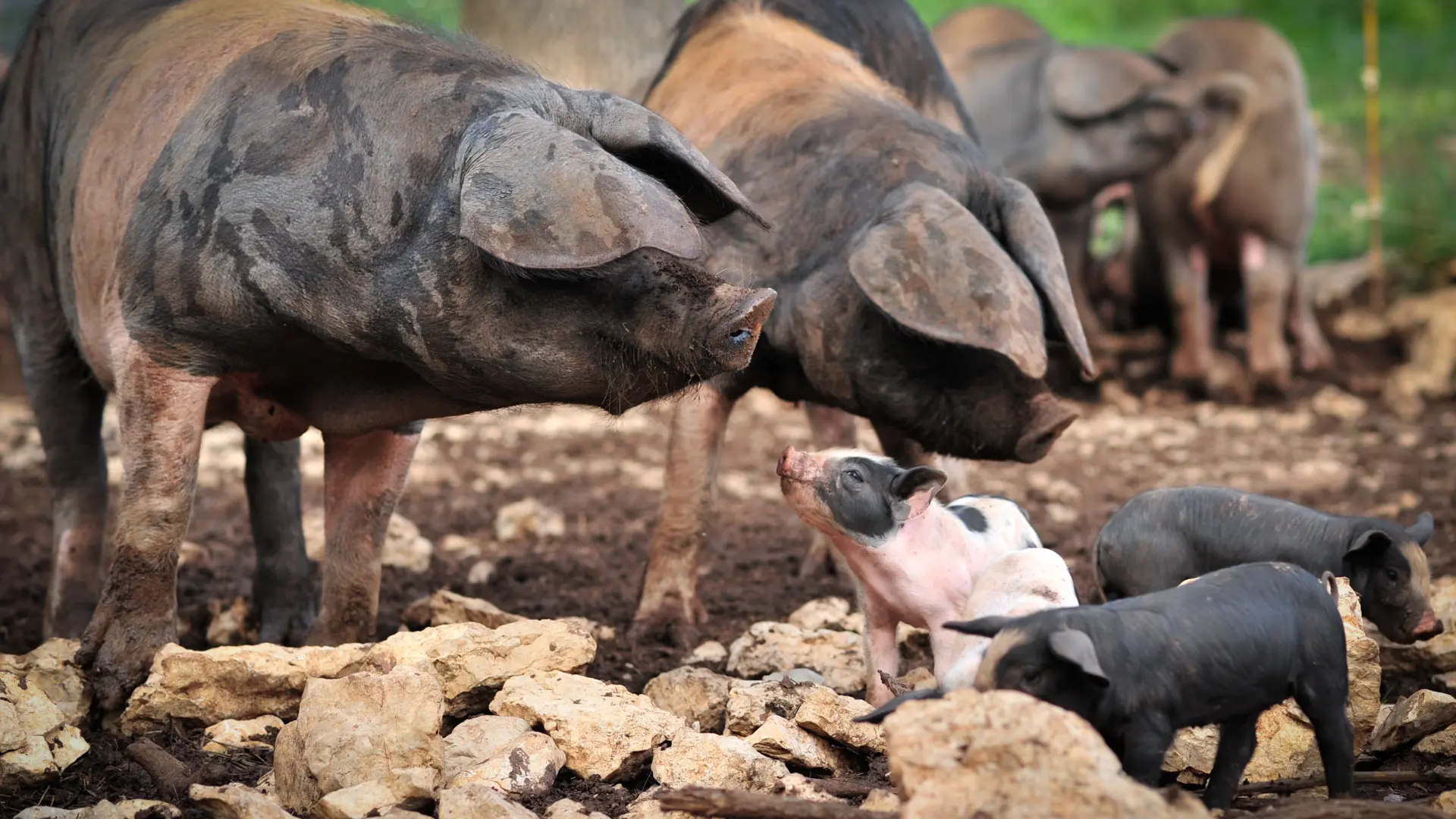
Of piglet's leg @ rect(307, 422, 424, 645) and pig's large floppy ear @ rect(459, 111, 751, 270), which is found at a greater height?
pig's large floppy ear @ rect(459, 111, 751, 270)

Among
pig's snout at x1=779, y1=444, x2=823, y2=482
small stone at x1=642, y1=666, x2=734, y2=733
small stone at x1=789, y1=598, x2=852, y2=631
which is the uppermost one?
pig's snout at x1=779, y1=444, x2=823, y2=482

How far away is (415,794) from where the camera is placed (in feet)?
10.9

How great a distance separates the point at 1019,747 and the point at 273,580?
9.96 feet

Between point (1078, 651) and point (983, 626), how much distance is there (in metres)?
0.24

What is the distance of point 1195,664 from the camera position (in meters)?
3.10

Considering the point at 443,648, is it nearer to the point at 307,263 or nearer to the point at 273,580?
the point at 307,263

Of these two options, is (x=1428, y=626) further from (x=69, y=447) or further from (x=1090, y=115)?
(x=1090, y=115)

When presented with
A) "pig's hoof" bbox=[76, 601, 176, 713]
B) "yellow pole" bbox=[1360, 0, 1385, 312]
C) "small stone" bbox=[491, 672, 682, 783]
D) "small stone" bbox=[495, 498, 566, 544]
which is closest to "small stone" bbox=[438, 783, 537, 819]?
"small stone" bbox=[491, 672, 682, 783]

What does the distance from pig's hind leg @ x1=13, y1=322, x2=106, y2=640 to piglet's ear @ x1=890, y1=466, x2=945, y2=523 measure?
7.95ft

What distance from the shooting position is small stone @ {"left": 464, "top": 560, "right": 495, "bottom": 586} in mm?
5816

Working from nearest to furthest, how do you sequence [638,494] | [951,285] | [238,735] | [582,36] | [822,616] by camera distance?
[238,735]
[951,285]
[822,616]
[638,494]
[582,36]

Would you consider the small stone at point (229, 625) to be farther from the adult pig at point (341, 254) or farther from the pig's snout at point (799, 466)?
the pig's snout at point (799, 466)

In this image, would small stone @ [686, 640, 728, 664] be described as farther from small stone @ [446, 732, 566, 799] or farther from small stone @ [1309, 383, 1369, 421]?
small stone @ [1309, 383, 1369, 421]

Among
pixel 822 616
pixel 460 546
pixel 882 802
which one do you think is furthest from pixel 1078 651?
pixel 460 546
